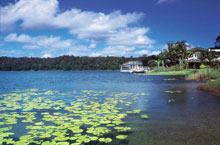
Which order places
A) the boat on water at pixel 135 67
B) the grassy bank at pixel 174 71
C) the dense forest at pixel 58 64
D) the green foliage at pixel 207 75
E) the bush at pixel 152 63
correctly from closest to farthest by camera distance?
the green foliage at pixel 207 75 < the grassy bank at pixel 174 71 < the boat on water at pixel 135 67 < the bush at pixel 152 63 < the dense forest at pixel 58 64

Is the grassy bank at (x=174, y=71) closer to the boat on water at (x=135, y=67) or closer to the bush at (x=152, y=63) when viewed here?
the boat on water at (x=135, y=67)

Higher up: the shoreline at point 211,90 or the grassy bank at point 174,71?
the grassy bank at point 174,71

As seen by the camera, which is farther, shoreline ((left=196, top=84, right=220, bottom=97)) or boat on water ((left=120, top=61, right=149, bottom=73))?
boat on water ((left=120, top=61, right=149, bottom=73))

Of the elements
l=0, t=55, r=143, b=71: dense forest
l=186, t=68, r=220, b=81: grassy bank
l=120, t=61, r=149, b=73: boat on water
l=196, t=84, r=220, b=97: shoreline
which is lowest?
l=196, t=84, r=220, b=97: shoreline

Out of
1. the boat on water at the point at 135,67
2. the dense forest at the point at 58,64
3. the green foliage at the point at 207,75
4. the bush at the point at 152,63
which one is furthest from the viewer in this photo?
A: the dense forest at the point at 58,64

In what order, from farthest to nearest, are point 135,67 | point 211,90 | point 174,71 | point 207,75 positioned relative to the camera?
point 135,67, point 174,71, point 207,75, point 211,90

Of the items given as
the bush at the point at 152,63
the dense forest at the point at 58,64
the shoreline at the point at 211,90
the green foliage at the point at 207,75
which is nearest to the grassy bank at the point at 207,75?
the green foliage at the point at 207,75

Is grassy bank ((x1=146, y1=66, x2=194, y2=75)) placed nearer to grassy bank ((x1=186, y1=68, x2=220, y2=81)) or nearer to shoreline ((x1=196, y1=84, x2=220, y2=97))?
grassy bank ((x1=186, y1=68, x2=220, y2=81))

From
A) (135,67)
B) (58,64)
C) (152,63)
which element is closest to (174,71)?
(152,63)

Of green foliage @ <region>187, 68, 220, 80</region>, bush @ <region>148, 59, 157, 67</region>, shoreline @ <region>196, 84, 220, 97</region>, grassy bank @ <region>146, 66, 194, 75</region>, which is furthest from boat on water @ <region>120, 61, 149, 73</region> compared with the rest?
shoreline @ <region>196, 84, 220, 97</region>

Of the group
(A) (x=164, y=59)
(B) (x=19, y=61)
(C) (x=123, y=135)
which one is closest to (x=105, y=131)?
(C) (x=123, y=135)

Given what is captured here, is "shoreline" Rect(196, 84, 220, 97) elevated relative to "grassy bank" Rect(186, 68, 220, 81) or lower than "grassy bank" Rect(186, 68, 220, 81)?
lower

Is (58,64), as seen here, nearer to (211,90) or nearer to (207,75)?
(207,75)

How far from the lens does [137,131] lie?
6.41m
